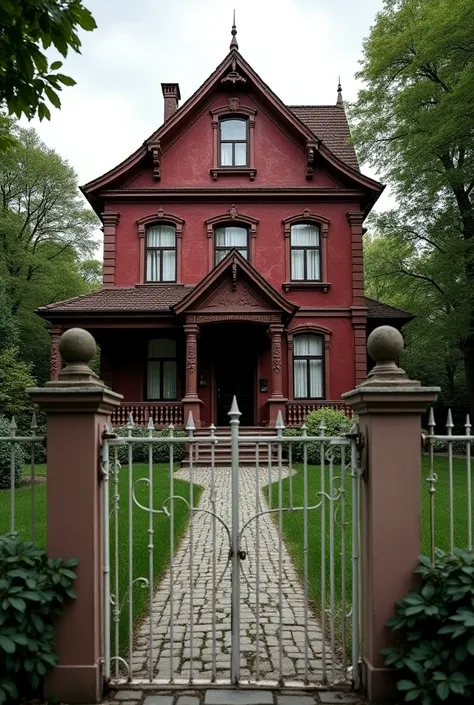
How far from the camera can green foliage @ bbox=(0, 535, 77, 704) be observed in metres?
3.67

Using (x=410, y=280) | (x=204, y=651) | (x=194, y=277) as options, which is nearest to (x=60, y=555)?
(x=204, y=651)

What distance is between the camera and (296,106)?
23328 mm

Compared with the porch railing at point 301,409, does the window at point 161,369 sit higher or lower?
higher

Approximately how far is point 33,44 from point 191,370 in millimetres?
13314

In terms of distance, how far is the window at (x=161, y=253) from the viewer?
19719mm

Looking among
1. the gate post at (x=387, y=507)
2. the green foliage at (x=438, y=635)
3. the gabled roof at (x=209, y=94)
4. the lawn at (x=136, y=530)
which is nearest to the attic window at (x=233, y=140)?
the gabled roof at (x=209, y=94)

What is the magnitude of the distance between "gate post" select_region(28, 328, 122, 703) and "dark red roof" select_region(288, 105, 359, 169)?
19.1 meters

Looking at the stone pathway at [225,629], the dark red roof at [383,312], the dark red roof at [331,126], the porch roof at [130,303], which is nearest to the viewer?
the stone pathway at [225,629]

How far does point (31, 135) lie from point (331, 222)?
23131 mm

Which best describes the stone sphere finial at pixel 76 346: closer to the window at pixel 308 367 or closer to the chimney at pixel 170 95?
the window at pixel 308 367

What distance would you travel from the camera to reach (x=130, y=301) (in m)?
18.5

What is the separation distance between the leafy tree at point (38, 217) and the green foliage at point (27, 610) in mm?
29727

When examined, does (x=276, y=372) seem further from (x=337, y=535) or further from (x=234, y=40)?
(x=234, y=40)

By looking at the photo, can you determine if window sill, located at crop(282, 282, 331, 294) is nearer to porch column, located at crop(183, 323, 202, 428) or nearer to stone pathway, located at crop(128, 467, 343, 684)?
porch column, located at crop(183, 323, 202, 428)
